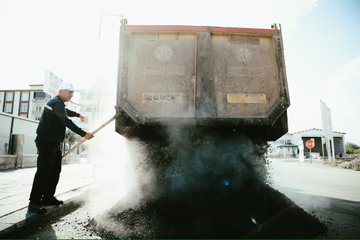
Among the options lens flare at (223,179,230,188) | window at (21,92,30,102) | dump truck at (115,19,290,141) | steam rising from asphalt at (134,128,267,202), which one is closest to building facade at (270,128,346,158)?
steam rising from asphalt at (134,128,267,202)

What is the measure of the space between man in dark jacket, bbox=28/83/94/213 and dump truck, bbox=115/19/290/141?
855 mm

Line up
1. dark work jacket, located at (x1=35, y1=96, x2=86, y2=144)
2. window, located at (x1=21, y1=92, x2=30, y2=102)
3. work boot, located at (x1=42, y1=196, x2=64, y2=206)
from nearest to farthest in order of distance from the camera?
dark work jacket, located at (x1=35, y1=96, x2=86, y2=144), work boot, located at (x1=42, y1=196, x2=64, y2=206), window, located at (x1=21, y1=92, x2=30, y2=102)

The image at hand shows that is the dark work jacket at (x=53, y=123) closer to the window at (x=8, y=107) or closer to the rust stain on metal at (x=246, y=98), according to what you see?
the rust stain on metal at (x=246, y=98)

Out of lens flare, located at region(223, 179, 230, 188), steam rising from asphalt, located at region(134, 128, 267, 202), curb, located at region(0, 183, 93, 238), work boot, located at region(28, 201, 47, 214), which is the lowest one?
curb, located at region(0, 183, 93, 238)

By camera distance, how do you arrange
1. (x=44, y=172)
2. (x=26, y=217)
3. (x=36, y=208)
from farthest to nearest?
1. (x=44, y=172)
2. (x=36, y=208)
3. (x=26, y=217)

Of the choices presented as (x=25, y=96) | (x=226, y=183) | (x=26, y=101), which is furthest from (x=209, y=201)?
(x=25, y=96)

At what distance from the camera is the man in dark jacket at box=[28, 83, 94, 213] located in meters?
3.57

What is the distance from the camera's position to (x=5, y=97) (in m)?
67.9

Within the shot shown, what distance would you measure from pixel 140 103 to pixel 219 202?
192cm

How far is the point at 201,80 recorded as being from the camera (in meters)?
3.90

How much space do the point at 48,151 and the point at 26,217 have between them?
92 centimetres

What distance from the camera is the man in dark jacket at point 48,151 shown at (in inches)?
141

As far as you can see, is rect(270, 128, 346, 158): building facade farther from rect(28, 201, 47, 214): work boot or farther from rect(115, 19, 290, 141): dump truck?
rect(28, 201, 47, 214): work boot

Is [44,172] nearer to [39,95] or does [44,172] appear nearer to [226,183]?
[226,183]
